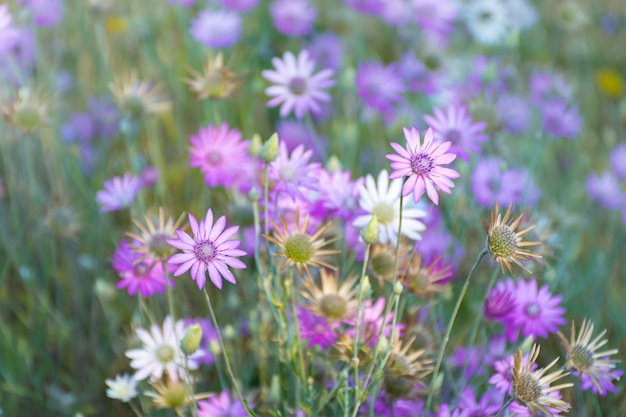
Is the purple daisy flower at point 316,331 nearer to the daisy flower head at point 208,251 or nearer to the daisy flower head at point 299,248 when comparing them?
the daisy flower head at point 299,248

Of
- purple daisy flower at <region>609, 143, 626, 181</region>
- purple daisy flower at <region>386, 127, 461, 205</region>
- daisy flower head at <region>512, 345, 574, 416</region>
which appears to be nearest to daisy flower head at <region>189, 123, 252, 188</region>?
purple daisy flower at <region>386, 127, 461, 205</region>

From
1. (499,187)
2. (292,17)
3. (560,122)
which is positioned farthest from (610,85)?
(499,187)

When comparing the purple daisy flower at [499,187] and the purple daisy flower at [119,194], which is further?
the purple daisy flower at [499,187]

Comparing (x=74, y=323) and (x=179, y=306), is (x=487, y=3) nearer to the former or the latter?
(x=179, y=306)

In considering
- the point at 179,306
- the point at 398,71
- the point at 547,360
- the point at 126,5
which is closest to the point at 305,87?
the point at 179,306

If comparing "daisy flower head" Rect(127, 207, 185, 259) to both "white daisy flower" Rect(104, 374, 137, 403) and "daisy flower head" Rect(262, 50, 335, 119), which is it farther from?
"daisy flower head" Rect(262, 50, 335, 119)

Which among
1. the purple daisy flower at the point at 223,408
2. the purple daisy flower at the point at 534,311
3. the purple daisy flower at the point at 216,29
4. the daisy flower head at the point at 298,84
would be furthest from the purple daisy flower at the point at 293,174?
the purple daisy flower at the point at 216,29
